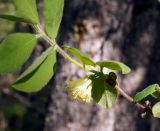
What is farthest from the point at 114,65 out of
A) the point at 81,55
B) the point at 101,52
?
the point at 101,52

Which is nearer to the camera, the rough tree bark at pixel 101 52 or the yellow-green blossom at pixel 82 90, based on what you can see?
the yellow-green blossom at pixel 82 90

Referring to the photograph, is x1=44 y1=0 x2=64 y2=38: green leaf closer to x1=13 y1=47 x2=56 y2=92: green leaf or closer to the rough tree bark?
x1=13 y1=47 x2=56 y2=92: green leaf

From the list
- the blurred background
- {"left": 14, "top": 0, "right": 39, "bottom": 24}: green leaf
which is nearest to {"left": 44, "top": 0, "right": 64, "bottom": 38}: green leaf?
{"left": 14, "top": 0, "right": 39, "bottom": 24}: green leaf

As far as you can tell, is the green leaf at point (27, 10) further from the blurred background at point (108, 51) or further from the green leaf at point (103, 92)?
the blurred background at point (108, 51)

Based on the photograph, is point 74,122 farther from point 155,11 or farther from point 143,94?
point 143,94

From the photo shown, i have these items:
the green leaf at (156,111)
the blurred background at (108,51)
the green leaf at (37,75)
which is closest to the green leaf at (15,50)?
the green leaf at (37,75)

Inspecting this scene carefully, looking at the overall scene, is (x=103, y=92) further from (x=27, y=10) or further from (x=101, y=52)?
(x=101, y=52)

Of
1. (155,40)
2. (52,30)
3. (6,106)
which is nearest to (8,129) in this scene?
(6,106)
